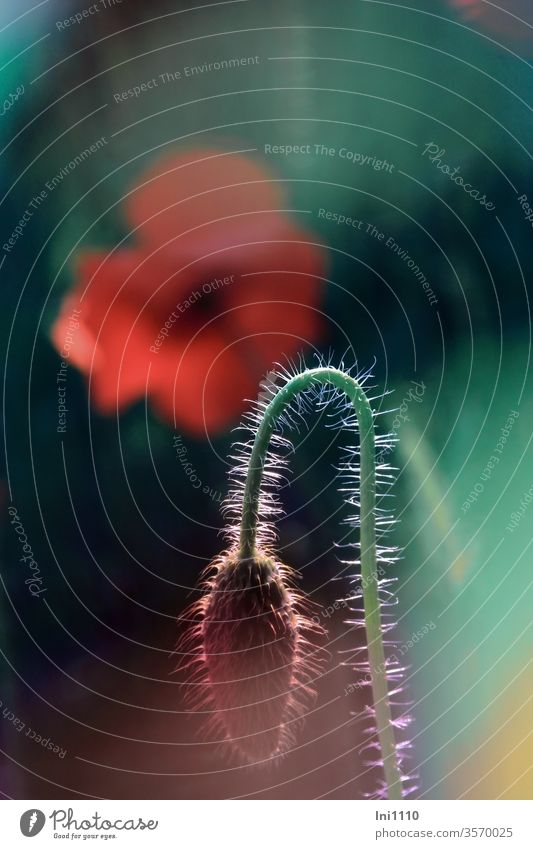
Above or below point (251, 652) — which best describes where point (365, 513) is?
above

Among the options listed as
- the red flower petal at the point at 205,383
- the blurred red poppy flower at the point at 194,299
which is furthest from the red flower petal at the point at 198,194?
the red flower petal at the point at 205,383

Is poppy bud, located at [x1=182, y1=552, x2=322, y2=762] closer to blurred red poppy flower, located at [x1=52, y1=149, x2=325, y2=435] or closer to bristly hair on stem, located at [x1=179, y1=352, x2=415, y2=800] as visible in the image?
bristly hair on stem, located at [x1=179, y1=352, x2=415, y2=800]

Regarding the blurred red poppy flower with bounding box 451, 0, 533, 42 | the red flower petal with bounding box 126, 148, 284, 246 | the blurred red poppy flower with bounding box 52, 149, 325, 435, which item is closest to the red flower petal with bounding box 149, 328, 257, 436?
the blurred red poppy flower with bounding box 52, 149, 325, 435

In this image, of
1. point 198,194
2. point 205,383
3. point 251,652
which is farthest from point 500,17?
point 251,652

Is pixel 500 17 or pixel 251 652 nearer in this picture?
pixel 251 652

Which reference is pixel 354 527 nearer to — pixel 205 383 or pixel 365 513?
pixel 365 513

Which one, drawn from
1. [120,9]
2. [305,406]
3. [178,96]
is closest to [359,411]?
[305,406]
